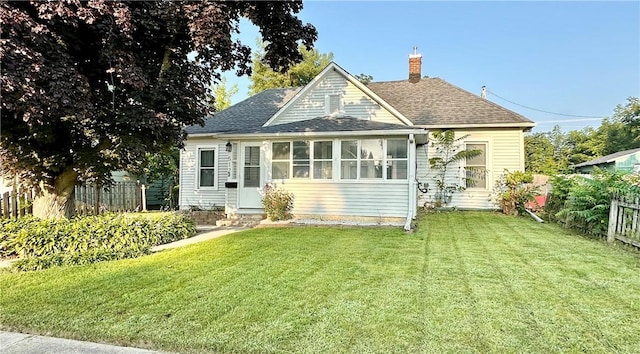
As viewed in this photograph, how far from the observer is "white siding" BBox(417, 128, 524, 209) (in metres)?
13.1

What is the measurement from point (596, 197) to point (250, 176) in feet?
31.4

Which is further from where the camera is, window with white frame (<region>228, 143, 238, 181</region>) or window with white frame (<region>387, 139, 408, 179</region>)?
window with white frame (<region>228, 143, 238, 181</region>)

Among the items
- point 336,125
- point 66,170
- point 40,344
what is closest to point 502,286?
point 40,344

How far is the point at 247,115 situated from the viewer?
1491 centimetres

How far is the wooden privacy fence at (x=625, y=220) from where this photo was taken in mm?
6703

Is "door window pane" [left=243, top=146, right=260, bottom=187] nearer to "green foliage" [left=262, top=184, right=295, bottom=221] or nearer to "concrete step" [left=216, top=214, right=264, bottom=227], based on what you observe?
"green foliage" [left=262, top=184, right=295, bottom=221]

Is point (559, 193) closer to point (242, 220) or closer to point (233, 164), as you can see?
point (242, 220)

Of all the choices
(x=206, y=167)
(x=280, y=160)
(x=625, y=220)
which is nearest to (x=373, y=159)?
(x=280, y=160)

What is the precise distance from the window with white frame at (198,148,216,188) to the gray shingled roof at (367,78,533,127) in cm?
802

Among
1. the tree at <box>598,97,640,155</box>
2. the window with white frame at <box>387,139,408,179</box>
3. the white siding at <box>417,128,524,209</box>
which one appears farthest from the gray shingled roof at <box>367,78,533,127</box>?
the tree at <box>598,97,640,155</box>

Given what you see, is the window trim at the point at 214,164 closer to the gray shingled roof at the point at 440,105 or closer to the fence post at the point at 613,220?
the gray shingled roof at the point at 440,105

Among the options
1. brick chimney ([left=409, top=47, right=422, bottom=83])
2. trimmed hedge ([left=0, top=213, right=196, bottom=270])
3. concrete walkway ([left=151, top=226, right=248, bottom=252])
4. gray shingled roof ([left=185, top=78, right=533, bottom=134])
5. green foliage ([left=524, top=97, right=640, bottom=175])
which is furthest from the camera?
green foliage ([left=524, top=97, right=640, bottom=175])

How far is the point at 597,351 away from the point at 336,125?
29.9 ft

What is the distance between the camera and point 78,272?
5.49 meters
